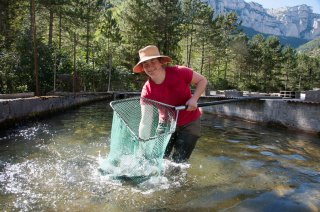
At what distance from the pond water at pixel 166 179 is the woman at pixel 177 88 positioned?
840 millimetres

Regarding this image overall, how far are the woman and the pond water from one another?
0.84 metres

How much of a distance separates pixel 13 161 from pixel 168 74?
160 inches

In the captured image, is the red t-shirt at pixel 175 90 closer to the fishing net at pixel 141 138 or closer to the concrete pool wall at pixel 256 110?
the fishing net at pixel 141 138

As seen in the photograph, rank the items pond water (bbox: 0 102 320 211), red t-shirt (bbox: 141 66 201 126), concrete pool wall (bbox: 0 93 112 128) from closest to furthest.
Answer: pond water (bbox: 0 102 320 211) < red t-shirt (bbox: 141 66 201 126) < concrete pool wall (bbox: 0 93 112 128)

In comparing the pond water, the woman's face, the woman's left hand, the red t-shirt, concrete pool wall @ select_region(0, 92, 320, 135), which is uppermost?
the woman's face

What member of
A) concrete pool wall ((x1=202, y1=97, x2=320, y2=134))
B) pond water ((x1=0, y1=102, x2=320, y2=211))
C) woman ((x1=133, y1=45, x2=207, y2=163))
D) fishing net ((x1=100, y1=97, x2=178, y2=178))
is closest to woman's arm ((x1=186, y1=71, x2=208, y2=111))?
woman ((x1=133, y1=45, x2=207, y2=163))

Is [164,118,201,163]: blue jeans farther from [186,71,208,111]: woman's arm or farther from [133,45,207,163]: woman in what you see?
[186,71,208,111]: woman's arm

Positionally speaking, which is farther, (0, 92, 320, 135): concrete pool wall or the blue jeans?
A: (0, 92, 320, 135): concrete pool wall

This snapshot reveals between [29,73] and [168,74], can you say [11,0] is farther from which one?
[168,74]

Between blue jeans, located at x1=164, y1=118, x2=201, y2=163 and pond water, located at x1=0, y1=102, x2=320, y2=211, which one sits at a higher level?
blue jeans, located at x1=164, y1=118, x2=201, y2=163

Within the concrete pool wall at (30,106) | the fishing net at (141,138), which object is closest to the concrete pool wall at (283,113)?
the fishing net at (141,138)

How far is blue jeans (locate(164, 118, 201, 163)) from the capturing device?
5.57 meters

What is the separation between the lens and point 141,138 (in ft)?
16.9

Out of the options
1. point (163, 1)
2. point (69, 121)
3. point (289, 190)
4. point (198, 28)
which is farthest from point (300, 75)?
point (289, 190)
